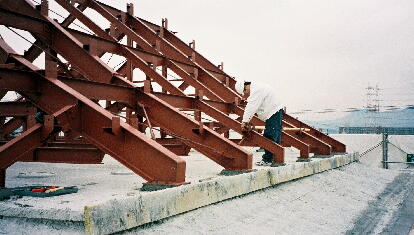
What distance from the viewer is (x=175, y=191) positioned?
3.64 m

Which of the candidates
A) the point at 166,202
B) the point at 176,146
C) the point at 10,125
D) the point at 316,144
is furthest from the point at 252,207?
the point at 10,125

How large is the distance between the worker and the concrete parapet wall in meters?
1.36

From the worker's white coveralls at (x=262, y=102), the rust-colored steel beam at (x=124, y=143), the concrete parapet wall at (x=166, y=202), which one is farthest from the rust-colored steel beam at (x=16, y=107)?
the worker's white coveralls at (x=262, y=102)

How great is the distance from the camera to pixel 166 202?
352 cm

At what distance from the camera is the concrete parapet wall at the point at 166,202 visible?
2873mm

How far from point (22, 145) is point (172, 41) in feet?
28.5

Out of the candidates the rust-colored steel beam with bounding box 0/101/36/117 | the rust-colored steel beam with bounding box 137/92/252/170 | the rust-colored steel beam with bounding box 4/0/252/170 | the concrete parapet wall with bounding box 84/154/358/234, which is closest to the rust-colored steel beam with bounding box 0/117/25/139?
the rust-colored steel beam with bounding box 0/101/36/117

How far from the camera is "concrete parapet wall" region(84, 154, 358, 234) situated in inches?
113

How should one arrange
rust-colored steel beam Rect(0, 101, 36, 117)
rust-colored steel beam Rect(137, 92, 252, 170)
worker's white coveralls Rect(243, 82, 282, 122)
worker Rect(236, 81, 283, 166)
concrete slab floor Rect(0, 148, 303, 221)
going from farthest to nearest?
worker Rect(236, 81, 283, 166)
worker's white coveralls Rect(243, 82, 282, 122)
rust-colored steel beam Rect(0, 101, 36, 117)
rust-colored steel beam Rect(137, 92, 252, 170)
concrete slab floor Rect(0, 148, 303, 221)

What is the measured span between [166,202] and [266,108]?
4.18m

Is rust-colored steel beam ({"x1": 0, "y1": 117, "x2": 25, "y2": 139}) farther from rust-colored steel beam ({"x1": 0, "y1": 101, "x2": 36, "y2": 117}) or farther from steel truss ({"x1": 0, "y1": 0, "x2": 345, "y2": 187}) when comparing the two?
rust-colored steel beam ({"x1": 0, "y1": 101, "x2": 36, "y2": 117})

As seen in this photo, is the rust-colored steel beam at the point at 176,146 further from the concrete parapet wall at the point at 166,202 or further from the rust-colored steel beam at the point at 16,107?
the rust-colored steel beam at the point at 16,107

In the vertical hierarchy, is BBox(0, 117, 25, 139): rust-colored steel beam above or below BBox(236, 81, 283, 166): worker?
below

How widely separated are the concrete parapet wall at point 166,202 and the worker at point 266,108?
136 centimetres
